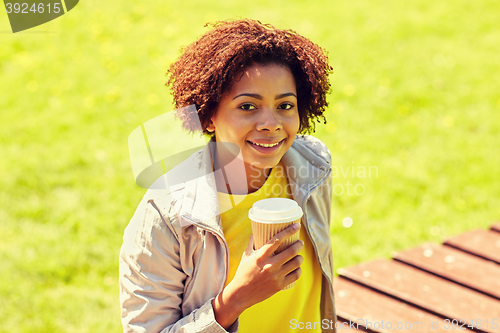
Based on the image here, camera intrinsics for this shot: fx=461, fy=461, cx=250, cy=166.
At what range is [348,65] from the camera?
233 inches

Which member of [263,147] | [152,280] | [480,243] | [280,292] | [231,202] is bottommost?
[480,243]

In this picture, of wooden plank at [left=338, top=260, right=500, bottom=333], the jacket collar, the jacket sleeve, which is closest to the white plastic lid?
the jacket collar

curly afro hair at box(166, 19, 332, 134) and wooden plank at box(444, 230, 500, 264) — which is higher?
curly afro hair at box(166, 19, 332, 134)

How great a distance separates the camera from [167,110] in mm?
5234

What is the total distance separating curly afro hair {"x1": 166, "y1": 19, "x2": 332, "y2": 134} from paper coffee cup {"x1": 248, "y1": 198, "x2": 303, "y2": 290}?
46cm

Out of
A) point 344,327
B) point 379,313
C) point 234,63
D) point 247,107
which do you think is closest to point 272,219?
point 247,107

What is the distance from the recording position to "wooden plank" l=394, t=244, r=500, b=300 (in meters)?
2.64

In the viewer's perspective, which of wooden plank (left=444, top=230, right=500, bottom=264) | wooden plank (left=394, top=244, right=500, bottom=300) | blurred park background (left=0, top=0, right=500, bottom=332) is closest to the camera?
wooden plank (left=394, top=244, right=500, bottom=300)

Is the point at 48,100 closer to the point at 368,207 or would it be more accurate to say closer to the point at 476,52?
the point at 368,207

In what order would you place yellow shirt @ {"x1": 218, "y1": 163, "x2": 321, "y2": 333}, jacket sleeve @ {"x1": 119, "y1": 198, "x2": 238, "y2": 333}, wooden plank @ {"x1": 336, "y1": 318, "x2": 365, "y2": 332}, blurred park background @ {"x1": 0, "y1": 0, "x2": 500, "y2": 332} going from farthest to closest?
blurred park background @ {"x1": 0, "y1": 0, "x2": 500, "y2": 332}
wooden plank @ {"x1": 336, "y1": 318, "x2": 365, "y2": 332}
yellow shirt @ {"x1": 218, "y1": 163, "x2": 321, "y2": 333}
jacket sleeve @ {"x1": 119, "y1": 198, "x2": 238, "y2": 333}

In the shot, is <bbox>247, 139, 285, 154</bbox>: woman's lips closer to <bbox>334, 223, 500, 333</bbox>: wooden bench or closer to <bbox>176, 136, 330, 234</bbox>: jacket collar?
<bbox>176, 136, 330, 234</bbox>: jacket collar

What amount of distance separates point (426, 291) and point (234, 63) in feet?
5.79

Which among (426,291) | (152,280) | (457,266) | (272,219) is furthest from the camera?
(457,266)

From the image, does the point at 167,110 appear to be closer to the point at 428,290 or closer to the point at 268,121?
the point at 428,290
